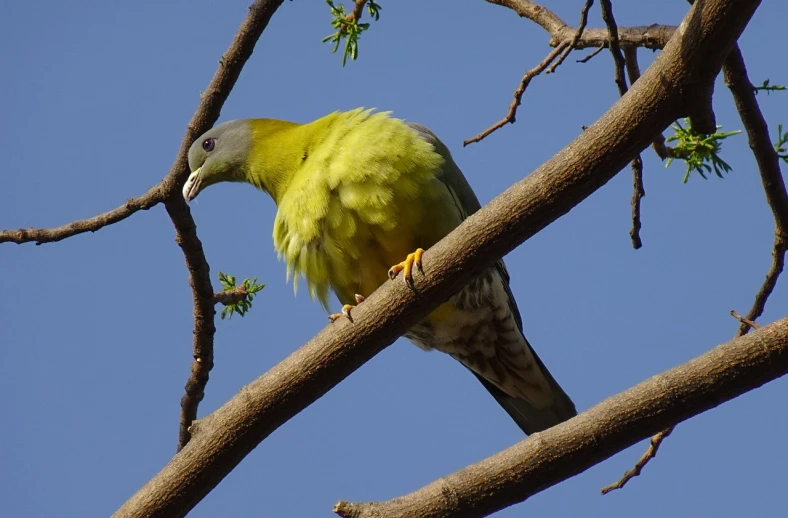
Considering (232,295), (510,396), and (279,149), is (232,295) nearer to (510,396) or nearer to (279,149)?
(279,149)

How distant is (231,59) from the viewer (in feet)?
13.5

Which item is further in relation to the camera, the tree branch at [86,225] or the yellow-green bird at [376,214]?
the yellow-green bird at [376,214]

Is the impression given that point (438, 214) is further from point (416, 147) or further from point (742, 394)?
point (742, 394)

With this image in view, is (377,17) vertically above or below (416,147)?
above

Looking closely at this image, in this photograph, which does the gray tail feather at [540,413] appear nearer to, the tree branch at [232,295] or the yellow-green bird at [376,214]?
the yellow-green bird at [376,214]

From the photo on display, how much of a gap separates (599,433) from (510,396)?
218 cm

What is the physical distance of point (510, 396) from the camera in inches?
207

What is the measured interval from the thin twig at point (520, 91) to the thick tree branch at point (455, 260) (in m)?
0.38

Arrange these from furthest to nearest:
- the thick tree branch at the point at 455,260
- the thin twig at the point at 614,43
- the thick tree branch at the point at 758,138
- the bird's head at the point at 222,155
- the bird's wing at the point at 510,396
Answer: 1. the bird's head at the point at 222,155
2. the bird's wing at the point at 510,396
3. the thick tree branch at the point at 758,138
4. the thin twig at the point at 614,43
5. the thick tree branch at the point at 455,260

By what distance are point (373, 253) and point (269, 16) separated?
4.33 feet

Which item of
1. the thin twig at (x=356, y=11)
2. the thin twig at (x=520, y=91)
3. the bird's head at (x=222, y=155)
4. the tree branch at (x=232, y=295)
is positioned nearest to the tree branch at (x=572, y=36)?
the thin twig at (x=520, y=91)

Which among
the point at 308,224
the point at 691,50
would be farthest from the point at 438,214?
the point at 691,50

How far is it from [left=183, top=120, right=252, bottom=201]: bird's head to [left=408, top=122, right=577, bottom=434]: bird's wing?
128 cm

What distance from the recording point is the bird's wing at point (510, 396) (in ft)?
15.9
